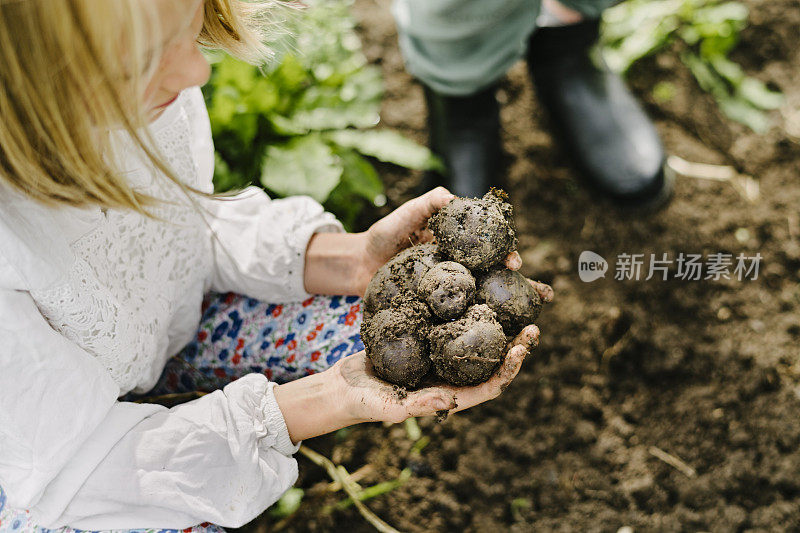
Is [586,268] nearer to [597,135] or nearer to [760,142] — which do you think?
[597,135]

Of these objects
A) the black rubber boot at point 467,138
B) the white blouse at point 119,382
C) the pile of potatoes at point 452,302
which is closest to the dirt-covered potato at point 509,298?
the pile of potatoes at point 452,302

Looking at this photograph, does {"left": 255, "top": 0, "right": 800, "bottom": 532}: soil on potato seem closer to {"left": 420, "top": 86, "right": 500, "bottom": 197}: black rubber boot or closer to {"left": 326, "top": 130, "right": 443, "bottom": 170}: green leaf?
{"left": 420, "top": 86, "right": 500, "bottom": 197}: black rubber boot

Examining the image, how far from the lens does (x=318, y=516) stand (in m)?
2.27

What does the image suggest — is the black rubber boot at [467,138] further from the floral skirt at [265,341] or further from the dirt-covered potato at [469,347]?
the dirt-covered potato at [469,347]

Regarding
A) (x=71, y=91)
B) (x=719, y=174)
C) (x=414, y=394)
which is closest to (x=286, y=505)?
(x=414, y=394)

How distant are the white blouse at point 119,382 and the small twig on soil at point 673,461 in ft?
4.51

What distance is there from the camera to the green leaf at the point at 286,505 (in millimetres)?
2244

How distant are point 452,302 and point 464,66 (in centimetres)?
131

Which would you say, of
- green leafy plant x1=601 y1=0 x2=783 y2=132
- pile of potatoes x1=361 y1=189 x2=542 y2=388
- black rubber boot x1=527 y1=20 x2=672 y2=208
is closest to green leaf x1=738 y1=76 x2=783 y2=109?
green leafy plant x1=601 y1=0 x2=783 y2=132

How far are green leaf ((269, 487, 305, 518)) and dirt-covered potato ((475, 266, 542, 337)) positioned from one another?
1.01 metres

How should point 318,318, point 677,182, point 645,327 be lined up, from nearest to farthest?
point 318,318, point 645,327, point 677,182

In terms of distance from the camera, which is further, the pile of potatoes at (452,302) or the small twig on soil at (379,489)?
the small twig on soil at (379,489)

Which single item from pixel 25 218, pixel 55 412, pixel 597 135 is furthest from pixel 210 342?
pixel 597 135

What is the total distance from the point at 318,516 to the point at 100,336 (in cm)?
108
